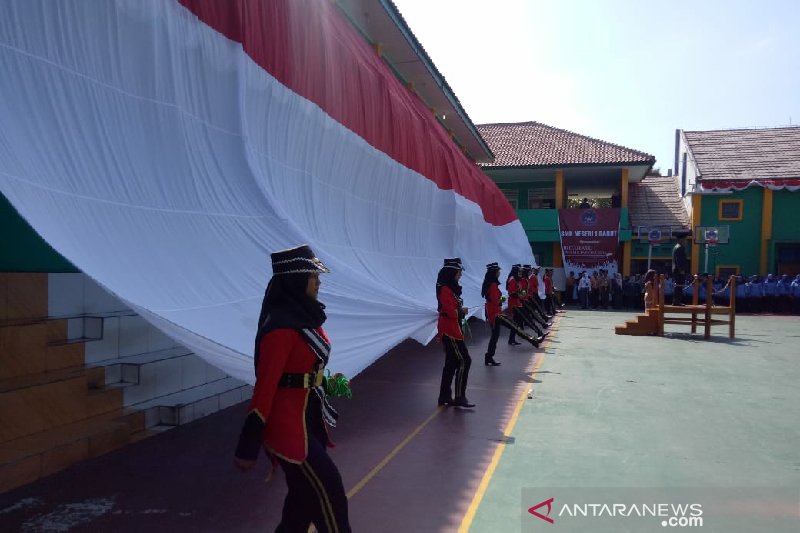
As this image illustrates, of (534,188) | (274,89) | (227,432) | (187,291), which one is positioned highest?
(534,188)

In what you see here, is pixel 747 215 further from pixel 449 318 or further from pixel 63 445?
pixel 63 445

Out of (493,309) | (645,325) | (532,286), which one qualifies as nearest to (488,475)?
(493,309)

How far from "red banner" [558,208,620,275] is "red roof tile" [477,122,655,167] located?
2.78m

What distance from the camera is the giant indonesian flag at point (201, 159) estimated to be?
3125 millimetres

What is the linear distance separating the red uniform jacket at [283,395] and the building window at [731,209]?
2823cm

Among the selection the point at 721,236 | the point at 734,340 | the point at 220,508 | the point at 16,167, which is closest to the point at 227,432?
the point at 220,508

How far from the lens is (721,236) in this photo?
26391mm

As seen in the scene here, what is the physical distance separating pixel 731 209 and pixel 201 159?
2773 centimetres

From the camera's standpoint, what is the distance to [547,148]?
30.7 metres

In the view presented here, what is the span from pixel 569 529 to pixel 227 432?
3.49 meters

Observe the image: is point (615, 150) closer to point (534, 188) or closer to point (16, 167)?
point (534, 188)

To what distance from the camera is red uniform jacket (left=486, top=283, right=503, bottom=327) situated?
10.3m

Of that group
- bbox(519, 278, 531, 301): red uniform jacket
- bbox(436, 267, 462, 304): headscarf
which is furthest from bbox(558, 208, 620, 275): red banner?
bbox(436, 267, 462, 304): headscarf

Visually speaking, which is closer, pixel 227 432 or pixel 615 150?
pixel 227 432
